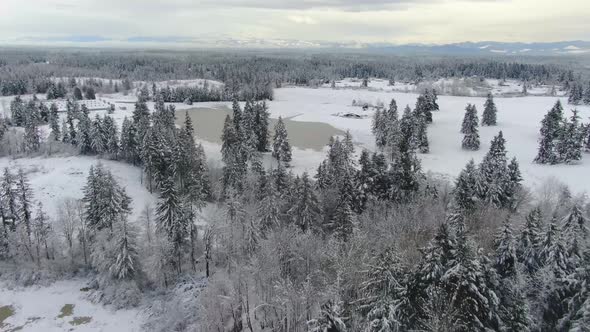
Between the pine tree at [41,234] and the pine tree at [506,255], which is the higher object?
the pine tree at [506,255]

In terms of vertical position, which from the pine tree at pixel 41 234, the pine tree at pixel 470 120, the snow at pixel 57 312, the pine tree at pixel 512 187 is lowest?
the snow at pixel 57 312

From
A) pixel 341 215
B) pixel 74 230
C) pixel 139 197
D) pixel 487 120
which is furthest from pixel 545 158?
Result: pixel 74 230

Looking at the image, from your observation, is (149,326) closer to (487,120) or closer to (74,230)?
(74,230)

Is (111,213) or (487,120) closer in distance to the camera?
(111,213)

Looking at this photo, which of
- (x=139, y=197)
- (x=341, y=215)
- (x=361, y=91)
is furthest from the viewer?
(x=361, y=91)

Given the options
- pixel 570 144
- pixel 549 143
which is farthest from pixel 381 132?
pixel 570 144

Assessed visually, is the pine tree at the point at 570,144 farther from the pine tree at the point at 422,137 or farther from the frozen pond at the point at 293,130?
the frozen pond at the point at 293,130

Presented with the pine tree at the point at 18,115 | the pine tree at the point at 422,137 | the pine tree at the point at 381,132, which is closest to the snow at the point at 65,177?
the pine tree at the point at 18,115

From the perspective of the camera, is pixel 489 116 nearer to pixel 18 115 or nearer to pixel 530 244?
pixel 530 244
